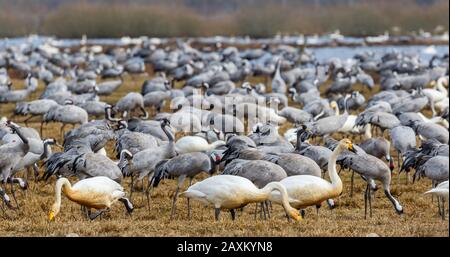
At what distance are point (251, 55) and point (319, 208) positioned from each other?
70.2 ft

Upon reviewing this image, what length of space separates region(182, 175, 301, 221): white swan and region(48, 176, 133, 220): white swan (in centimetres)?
84

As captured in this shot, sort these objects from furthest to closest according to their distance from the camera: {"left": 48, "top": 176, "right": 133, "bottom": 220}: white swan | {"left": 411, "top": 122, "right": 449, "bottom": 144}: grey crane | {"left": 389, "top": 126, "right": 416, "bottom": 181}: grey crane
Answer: {"left": 411, "top": 122, "right": 449, "bottom": 144}: grey crane
{"left": 389, "top": 126, "right": 416, "bottom": 181}: grey crane
{"left": 48, "top": 176, "right": 133, "bottom": 220}: white swan

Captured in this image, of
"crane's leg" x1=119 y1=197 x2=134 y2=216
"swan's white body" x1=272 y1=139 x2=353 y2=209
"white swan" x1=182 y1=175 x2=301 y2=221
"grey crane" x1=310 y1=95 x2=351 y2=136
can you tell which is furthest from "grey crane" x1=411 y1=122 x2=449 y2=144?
"crane's leg" x1=119 y1=197 x2=134 y2=216

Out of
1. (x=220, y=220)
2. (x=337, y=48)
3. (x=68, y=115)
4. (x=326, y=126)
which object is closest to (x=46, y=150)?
(x=220, y=220)

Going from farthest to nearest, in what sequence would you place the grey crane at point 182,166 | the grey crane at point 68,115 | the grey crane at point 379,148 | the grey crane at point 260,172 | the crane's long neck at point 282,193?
the grey crane at point 68,115, the grey crane at point 379,148, the grey crane at point 182,166, the grey crane at point 260,172, the crane's long neck at point 282,193

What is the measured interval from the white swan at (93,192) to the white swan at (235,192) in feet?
2.76

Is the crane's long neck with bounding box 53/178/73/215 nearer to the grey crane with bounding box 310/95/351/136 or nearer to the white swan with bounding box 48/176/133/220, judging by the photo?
the white swan with bounding box 48/176/133/220

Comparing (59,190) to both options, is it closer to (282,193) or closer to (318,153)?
(282,193)

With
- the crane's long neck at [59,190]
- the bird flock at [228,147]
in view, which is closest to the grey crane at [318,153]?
the bird flock at [228,147]

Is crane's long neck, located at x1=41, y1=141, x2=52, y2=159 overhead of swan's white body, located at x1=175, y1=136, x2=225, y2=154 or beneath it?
overhead

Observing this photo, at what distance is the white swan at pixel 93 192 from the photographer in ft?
24.1

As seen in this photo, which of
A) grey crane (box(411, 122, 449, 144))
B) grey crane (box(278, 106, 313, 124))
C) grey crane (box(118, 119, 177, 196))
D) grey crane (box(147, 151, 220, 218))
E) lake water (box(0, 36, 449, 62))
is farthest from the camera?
lake water (box(0, 36, 449, 62))

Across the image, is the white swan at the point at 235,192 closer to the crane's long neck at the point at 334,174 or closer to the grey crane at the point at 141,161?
the crane's long neck at the point at 334,174

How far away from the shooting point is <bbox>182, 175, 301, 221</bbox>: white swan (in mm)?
7141
